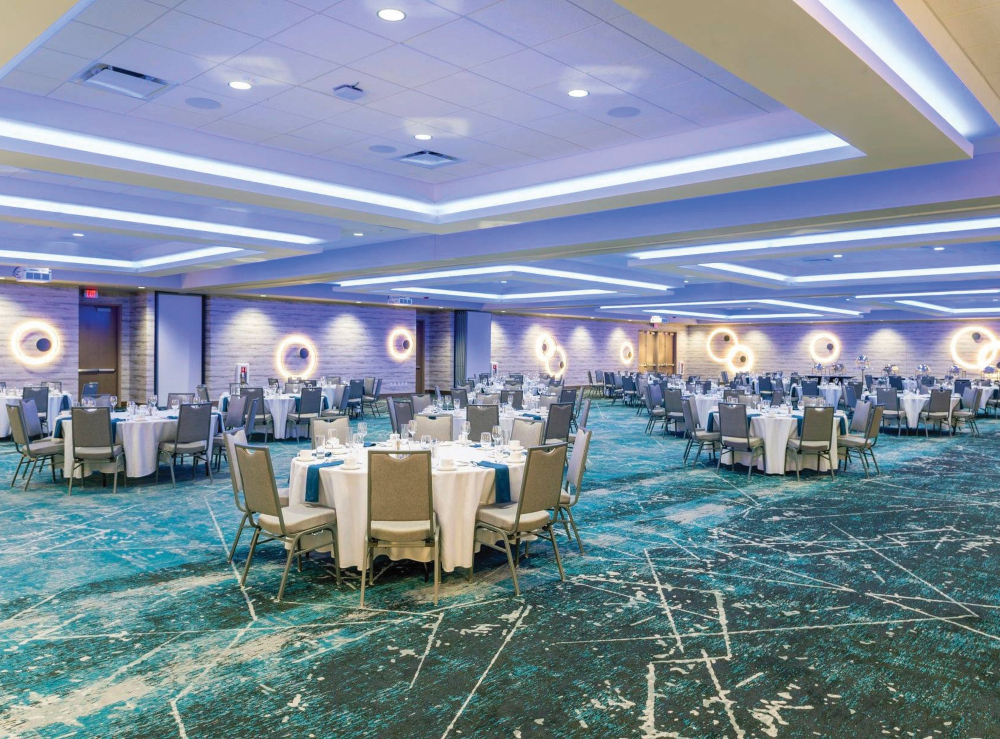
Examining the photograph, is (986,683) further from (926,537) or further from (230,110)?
(230,110)

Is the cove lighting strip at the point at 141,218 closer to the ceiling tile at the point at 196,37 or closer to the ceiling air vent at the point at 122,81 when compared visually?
the ceiling air vent at the point at 122,81

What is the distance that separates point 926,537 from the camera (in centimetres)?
591

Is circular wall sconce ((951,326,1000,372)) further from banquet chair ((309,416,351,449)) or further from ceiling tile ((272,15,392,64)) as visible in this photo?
ceiling tile ((272,15,392,64))

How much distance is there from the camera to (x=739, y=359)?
97.6 ft

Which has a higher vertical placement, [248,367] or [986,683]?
[248,367]

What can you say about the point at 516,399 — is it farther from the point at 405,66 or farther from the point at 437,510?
the point at 405,66

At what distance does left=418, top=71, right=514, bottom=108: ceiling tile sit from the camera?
475 centimetres

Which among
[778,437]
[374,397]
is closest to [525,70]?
[778,437]

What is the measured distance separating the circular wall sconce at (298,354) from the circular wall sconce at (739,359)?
18.1 meters

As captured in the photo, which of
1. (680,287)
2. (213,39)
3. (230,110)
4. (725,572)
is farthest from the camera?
(680,287)

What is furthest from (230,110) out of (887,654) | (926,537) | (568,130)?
(926,537)

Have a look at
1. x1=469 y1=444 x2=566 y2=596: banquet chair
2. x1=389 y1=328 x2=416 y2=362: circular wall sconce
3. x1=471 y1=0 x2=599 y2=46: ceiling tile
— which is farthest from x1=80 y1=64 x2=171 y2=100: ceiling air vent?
x1=389 y1=328 x2=416 y2=362: circular wall sconce

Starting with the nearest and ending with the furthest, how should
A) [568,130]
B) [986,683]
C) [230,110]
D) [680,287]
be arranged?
1. [986,683]
2. [230,110]
3. [568,130]
4. [680,287]

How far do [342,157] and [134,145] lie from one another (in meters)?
1.75
